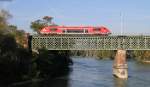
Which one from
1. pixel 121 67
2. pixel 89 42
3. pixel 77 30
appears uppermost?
pixel 77 30

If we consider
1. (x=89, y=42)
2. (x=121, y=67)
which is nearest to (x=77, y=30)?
(x=89, y=42)

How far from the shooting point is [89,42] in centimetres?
9131

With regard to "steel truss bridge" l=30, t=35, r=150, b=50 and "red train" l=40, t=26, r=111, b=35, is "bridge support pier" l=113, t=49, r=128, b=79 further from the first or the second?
"red train" l=40, t=26, r=111, b=35

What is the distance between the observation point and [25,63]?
254 feet

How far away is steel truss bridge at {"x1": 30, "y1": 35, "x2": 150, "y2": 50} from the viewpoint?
90625mm

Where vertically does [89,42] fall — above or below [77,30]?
below

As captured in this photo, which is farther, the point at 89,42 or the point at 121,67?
the point at 89,42

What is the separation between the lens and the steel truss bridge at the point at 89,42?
297 feet

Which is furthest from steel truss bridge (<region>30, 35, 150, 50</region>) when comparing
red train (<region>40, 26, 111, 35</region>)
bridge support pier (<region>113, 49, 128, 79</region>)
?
bridge support pier (<region>113, 49, 128, 79</region>)

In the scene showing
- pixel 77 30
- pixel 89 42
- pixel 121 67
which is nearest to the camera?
pixel 121 67

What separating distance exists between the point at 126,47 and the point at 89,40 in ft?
26.3

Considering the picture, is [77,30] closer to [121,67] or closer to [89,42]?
[89,42]

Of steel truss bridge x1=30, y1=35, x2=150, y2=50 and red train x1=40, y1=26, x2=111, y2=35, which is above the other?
red train x1=40, y1=26, x2=111, y2=35

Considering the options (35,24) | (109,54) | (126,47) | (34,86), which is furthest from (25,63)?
(109,54)
